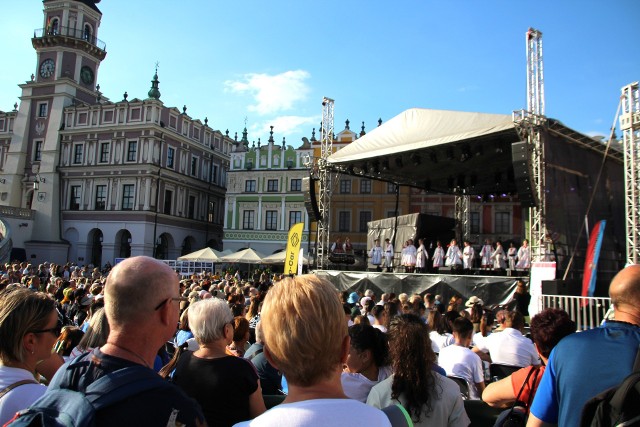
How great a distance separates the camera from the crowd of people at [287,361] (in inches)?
65.8

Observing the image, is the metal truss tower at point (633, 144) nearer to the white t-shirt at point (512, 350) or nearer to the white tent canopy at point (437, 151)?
the white tent canopy at point (437, 151)

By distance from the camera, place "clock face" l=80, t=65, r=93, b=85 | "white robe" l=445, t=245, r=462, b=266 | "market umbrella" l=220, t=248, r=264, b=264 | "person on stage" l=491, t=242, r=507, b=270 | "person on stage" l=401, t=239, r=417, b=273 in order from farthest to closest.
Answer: "clock face" l=80, t=65, r=93, b=85, "market umbrella" l=220, t=248, r=264, b=264, "person on stage" l=401, t=239, r=417, b=273, "white robe" l=445, t=245, r=462, b=266, "person on stage" l=491, t=242, r=507, b=270

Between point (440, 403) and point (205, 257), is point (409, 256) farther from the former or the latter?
point (440, 403)

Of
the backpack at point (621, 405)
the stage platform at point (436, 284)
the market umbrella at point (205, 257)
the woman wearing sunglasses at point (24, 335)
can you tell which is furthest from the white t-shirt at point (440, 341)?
the market umbrella at point (205, 257)

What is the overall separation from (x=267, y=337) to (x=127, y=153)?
141 feet

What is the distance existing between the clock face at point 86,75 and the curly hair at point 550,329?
155 feet

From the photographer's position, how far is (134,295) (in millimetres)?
1941

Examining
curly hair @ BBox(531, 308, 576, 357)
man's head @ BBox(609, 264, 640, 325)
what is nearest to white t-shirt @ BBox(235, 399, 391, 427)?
man's head @ BBox(609, 264, 640, 325)

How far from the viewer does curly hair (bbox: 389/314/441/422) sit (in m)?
3.02

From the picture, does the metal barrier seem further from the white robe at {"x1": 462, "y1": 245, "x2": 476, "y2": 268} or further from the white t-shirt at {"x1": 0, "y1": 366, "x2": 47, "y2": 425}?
the white t-shirt at {"x1": 0, "y1": 366, "x2": 47, "y2": 425}

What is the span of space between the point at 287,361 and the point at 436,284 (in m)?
14.7

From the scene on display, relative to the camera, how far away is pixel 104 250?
3994 cm

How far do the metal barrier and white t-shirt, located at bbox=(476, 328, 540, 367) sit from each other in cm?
549

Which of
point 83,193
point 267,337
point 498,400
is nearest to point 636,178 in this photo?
point 498,400
